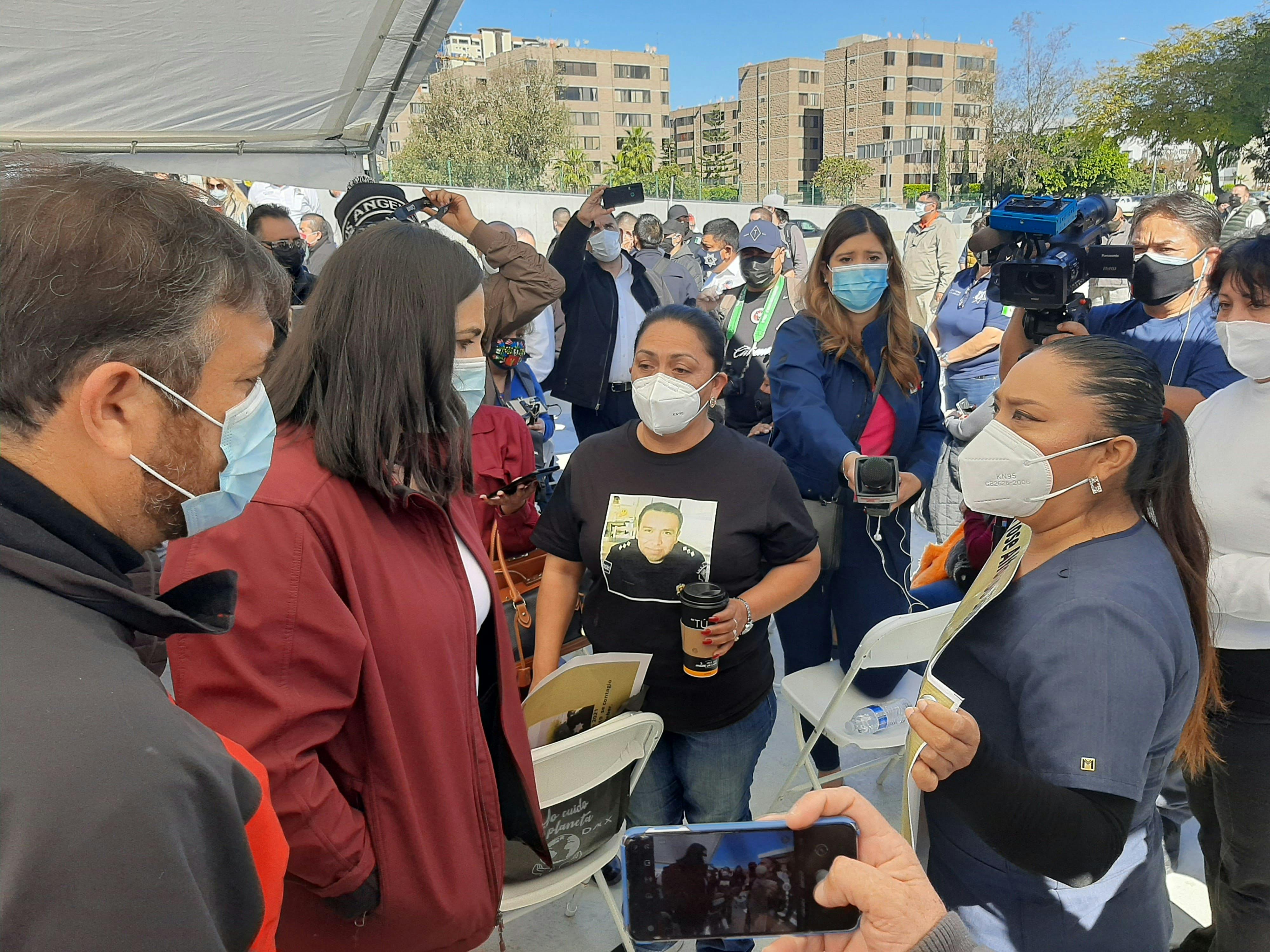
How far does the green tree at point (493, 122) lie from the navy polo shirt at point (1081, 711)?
129 feet

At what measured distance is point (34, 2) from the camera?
2863mm

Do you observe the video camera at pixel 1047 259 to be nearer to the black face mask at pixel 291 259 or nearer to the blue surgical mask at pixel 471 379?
the blue surgical mask at pixel 471 379

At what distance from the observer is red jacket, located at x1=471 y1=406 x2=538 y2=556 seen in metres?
2.70

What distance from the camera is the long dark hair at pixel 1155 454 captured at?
1452mm

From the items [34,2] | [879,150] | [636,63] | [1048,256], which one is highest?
[636,63]

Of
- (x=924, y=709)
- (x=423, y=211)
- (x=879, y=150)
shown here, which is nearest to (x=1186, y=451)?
(x=924, y=709)

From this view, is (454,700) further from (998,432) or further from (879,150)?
(879,150)

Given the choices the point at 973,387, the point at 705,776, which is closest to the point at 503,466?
the point at 705,776

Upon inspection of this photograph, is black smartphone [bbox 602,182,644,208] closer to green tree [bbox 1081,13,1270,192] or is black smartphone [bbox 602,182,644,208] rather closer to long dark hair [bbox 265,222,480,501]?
long dark hair [bbox 265,222,480,501]

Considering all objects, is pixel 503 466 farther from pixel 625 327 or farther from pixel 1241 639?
pixel 625 327

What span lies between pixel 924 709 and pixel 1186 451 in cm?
74

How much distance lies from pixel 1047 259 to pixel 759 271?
100 inches

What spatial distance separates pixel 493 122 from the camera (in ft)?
132

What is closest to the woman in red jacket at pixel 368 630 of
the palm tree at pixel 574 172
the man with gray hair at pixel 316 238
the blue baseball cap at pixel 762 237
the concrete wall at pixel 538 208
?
the blue baseball cap at pixel 762 237
